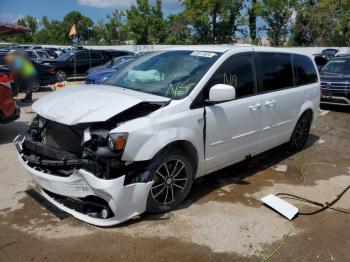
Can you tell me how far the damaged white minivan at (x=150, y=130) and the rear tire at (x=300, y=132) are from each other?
1.12m

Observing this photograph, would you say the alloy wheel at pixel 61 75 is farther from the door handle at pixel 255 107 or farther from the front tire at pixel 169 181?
the front tire at pixel 169 181

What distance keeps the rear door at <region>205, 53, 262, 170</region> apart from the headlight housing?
120cm

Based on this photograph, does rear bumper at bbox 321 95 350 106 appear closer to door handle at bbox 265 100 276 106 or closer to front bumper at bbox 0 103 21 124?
door handle at bbox 265 100 276 106

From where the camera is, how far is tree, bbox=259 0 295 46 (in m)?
39.3

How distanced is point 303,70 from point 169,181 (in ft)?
11.9

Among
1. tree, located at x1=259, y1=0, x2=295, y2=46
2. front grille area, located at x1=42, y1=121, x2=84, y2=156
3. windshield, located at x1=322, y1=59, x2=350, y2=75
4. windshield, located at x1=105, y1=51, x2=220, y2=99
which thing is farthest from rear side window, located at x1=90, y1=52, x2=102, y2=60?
tree, located at x1=259, y1=0, x2=295, y2=46

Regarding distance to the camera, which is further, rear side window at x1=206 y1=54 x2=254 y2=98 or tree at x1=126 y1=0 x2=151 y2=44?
tree at x1=126 y1=0 x2=151 y2=44

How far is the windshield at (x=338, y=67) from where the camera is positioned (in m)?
11.9

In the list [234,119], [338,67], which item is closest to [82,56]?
[338,67]

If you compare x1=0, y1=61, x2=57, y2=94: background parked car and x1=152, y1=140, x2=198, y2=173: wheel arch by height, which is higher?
x1=0, y1=61, x2=57, y2=94: background parked car

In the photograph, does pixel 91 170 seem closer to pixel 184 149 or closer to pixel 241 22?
pixel 184 149

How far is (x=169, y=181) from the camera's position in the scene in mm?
4207

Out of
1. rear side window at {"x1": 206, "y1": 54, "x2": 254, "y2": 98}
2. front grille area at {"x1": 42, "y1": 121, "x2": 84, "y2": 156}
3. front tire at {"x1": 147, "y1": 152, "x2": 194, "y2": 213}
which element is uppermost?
rear side window at {"x1": 206, "y1": 54, "x2": 254, "y2": 98}

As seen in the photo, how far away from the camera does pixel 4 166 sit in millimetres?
5820
